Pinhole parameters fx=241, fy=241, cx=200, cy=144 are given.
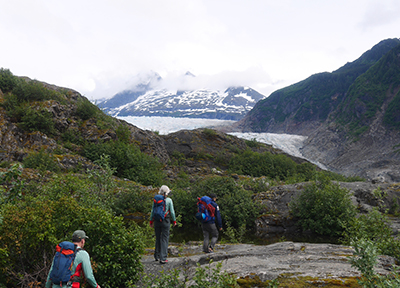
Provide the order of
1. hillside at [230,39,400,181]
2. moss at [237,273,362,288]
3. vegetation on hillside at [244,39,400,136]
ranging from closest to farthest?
moss at [237,273,362,288] < hillside at [230,39,400,181] < vegetation on hillside at [244,39,400,136]

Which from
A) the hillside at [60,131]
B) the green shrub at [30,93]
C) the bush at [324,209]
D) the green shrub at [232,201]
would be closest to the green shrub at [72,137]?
the hillside at [60,131]

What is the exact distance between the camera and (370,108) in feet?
219

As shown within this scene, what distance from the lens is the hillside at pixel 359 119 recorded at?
52969mm

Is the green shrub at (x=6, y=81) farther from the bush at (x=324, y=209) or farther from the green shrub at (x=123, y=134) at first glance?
the bush at (x=324, y=209)

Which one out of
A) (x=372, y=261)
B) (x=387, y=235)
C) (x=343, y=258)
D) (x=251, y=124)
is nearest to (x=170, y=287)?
(x=372, y=261)

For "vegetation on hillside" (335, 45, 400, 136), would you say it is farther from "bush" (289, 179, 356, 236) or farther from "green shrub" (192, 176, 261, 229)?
"green shrub" (192, 176, 261, 229)

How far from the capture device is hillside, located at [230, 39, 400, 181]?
53.0 m

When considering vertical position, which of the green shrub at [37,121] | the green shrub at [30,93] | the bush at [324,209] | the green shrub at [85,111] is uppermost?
the green shrub at [30,93]

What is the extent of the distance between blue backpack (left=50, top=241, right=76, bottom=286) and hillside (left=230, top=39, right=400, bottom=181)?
49857 millimetres

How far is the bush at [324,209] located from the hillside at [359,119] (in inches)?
1398

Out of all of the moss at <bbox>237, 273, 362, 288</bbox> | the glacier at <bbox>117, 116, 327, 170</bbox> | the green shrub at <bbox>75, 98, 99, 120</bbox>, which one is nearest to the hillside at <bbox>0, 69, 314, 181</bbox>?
the green shrub at <bbox>75, 98, 99, 120</bbox>

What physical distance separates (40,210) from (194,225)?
39.9ft

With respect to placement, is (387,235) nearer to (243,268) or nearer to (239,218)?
(243,268)

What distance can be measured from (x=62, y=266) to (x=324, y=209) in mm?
13882
